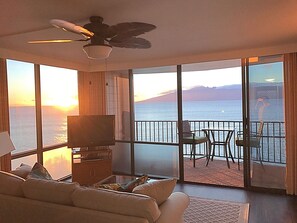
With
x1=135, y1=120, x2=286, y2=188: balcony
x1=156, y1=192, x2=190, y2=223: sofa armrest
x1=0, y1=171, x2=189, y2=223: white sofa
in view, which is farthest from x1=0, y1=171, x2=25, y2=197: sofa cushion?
x1=135, y1=120, x2=286, y2=188: balcony

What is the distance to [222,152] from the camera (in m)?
6.76

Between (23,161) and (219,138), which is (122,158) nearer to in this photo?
(23,161)

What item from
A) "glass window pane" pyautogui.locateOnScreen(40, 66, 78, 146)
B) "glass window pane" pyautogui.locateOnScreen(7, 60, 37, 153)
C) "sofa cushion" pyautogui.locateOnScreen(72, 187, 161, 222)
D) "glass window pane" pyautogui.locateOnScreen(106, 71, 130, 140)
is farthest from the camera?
"glass window pane" pyautogui.locateOnScreen(106, 71, 130, 140)

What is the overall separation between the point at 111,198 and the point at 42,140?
304cm

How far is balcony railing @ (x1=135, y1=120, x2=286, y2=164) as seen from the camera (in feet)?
13.2

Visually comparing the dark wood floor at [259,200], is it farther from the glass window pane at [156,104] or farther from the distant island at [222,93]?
the distant island at [222,93]

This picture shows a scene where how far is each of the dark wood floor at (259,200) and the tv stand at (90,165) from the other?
135 centimetres

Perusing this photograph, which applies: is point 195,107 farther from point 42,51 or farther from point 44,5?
point 44,5

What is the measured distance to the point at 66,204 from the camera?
2012 mm

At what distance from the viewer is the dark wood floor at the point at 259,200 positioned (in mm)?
3172

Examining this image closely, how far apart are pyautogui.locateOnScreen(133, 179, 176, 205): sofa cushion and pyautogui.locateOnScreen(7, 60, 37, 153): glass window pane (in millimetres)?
2802

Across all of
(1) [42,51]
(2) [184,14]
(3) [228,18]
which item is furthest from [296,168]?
(1) [42,51]

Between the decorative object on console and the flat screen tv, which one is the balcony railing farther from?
the decorative object on console

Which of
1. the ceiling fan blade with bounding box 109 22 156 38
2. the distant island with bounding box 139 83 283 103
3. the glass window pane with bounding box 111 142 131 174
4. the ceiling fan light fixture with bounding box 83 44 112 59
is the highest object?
the ceiling fan blade with bounding box 109 22 156 38
